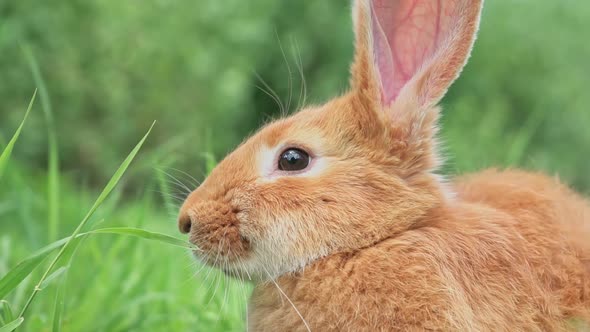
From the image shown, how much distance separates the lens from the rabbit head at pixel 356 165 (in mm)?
2393

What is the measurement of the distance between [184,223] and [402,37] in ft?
2.90

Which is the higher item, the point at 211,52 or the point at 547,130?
the point at 211,52

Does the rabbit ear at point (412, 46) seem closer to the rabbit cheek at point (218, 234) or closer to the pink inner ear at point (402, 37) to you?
the pink inner ear at point (402, 37)

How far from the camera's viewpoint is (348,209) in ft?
7.83

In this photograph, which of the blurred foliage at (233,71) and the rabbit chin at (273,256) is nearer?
the rabbit chin at (273,256)

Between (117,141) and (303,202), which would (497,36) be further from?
(303,202)

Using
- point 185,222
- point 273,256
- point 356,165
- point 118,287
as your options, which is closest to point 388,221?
point 356,165

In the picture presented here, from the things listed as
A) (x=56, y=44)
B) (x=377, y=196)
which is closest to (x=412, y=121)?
(x=377, y=196)

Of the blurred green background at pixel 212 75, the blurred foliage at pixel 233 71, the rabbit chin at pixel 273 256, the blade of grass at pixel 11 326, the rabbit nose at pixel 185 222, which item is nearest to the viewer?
the blade of grass at pixel 11 326

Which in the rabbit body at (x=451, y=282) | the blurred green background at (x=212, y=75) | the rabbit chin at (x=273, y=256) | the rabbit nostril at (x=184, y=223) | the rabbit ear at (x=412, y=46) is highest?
the blurred green background at (x=212, y=75)

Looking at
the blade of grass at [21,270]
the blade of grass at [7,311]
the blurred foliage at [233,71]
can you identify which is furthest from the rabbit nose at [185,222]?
the blurred foliage at [233,71]

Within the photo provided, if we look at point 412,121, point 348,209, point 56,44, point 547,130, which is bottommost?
point 348,209

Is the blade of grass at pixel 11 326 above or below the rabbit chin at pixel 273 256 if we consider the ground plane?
below

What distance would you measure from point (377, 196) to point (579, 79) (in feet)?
22.6
